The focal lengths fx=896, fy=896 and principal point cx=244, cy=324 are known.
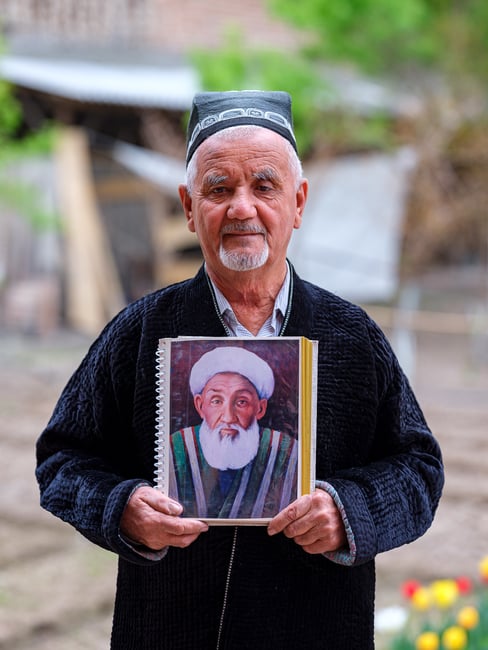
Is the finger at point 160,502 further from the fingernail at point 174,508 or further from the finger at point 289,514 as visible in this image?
the finger at point 289,514

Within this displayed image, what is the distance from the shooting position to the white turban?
147 centimetres

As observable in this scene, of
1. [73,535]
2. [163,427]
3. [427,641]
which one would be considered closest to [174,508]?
[163,427]

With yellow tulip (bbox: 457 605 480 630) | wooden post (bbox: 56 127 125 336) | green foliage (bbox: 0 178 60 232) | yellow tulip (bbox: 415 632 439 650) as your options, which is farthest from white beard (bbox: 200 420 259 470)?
wooden post (bbox: 56 127 125 336)

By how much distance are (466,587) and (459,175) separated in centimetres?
1031

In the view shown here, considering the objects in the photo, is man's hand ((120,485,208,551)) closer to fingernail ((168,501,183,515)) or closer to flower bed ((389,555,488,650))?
fingernail ((168,501,183,515))

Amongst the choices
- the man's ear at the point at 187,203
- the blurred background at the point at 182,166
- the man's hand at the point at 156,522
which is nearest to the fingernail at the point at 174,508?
the man's hand at the point at 156,522

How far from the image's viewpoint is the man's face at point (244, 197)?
1554 millimetres

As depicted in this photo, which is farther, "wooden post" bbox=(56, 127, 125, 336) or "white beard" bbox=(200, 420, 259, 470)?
"wooden post" bbox=(56, 127, 125, 336)

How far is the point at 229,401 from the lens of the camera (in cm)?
148

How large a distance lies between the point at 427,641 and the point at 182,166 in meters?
8.40

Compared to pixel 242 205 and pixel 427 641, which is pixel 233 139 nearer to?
pixel 242 205

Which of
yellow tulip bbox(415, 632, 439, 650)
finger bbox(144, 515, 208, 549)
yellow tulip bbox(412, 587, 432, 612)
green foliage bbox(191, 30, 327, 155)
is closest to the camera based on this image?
finger bbox(144, 515, 208, 549)

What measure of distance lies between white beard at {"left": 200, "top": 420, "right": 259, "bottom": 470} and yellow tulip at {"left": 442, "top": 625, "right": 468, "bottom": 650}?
1.56m

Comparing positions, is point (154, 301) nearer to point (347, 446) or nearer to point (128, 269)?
point (347, 446)
